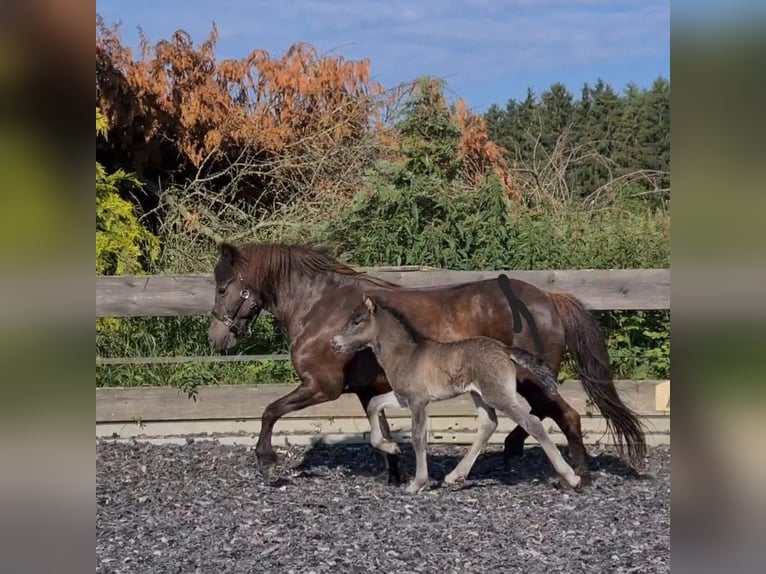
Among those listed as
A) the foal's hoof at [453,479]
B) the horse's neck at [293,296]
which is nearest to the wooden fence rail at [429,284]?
the horse's neck at [293,296]

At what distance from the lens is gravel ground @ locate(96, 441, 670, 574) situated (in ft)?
14.0

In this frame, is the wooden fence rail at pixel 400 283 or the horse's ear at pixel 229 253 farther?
the wooden fence rail at pixel 400 283

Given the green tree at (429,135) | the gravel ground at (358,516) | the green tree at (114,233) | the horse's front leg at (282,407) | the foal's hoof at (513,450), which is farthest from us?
the green tree at (429,135)

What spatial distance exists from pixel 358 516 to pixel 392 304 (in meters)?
1.48

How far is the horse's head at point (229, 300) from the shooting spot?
6.00m

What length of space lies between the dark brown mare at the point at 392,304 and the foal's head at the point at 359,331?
0.24 metres

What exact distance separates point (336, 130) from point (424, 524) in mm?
6181

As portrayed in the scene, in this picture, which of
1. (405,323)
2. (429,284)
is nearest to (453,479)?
(405,323)

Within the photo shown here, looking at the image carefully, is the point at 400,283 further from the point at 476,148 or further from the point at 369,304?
the point at 476,148

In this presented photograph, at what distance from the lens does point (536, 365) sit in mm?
5355

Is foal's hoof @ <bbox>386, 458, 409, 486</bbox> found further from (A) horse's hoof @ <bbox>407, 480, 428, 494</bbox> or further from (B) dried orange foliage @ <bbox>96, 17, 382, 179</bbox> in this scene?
(B) dried orange foliage @ <bbox>96, 17, 382, 179</bbox>

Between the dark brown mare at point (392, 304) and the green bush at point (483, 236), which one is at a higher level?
the green bush at point (483, 236)

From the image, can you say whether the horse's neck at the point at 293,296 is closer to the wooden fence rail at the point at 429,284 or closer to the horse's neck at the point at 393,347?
the horse's neck at the point at 393,347
